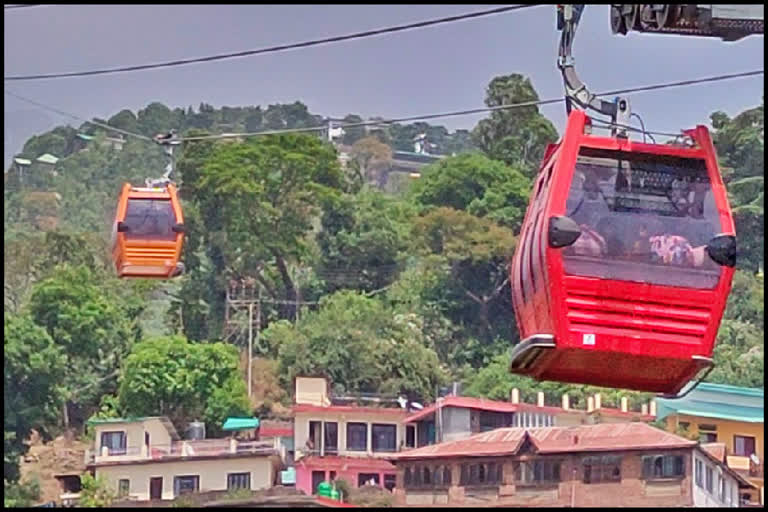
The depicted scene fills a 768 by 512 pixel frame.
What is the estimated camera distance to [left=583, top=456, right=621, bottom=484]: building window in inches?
961

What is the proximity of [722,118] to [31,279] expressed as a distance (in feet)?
46.4

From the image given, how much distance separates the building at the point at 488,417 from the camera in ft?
86.5

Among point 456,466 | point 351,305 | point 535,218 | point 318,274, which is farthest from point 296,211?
point 535,218

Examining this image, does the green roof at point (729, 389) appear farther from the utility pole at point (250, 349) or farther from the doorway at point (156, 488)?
the doorway at point (156, 488)

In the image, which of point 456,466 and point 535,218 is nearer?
point 535,218

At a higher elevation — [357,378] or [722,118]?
[722,118]

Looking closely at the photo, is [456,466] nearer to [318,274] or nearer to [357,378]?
[357,378]

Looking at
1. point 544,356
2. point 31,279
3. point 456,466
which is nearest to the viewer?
point 544,356

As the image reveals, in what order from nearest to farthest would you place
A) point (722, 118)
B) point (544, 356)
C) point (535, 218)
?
point (544, 356)
point (535, 218)
point (722, 118)

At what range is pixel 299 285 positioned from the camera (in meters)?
32.0

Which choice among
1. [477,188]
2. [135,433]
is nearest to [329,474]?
[135,433]

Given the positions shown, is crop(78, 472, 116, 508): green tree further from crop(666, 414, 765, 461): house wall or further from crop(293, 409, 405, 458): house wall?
crop(666, 414, 765, 461): house wall

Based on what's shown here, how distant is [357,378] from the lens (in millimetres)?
28250

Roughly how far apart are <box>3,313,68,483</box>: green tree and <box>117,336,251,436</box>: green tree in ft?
3.75
